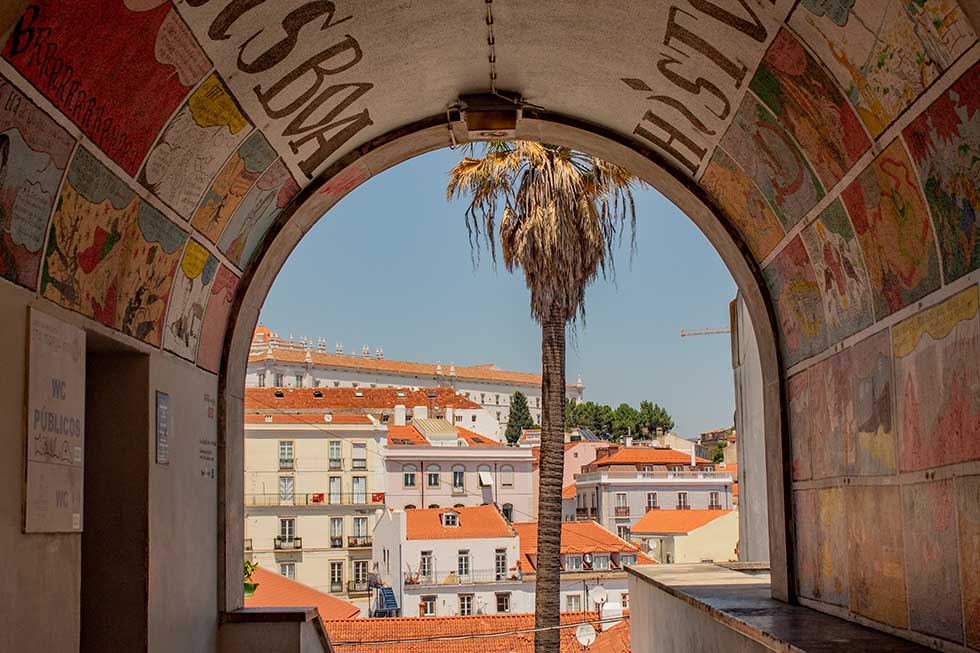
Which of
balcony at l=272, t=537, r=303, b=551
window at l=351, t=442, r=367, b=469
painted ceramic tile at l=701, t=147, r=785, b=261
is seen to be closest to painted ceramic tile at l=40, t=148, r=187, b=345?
painted ceramic tile at l=701, t=147, r=785, b=261

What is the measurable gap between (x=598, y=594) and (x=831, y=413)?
1835 inches

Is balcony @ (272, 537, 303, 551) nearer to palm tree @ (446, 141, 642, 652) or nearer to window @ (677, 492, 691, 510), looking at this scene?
window @ (677, 492, 691, 510)

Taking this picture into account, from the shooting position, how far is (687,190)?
946cm

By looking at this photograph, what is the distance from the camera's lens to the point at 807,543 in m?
8.47

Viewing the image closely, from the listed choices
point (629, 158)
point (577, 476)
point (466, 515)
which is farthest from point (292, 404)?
point (629, 158)

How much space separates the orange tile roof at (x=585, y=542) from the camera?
56844 mm

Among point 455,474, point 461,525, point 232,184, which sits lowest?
point 461,525

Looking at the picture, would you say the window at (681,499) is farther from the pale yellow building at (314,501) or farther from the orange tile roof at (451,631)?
the orange tile roof at (451,631)

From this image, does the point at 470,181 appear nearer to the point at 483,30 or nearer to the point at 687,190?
the point at 687,190

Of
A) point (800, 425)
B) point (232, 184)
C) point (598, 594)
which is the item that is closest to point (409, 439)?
point (598, 594)

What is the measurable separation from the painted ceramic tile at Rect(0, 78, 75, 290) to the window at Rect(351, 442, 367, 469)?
67252mm

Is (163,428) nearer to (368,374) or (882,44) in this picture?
(882,44)

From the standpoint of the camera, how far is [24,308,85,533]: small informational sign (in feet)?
17.5

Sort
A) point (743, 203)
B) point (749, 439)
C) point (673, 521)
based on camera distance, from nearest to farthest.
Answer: point (743, 203) < point (749, 439) < point (673, 521)
